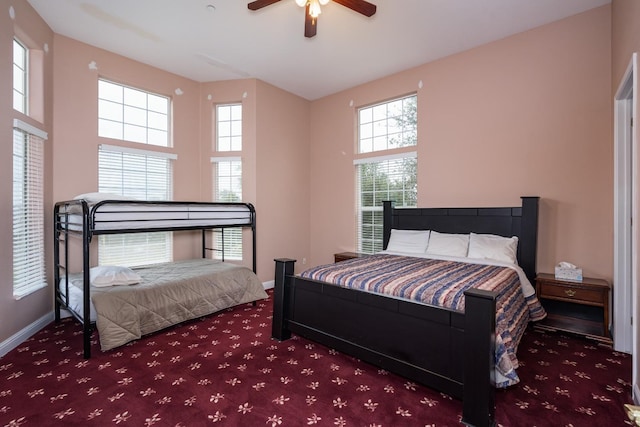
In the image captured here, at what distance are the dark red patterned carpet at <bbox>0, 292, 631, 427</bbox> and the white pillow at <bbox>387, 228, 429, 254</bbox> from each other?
54.3 inches

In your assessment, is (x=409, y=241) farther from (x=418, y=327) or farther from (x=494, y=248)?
(x=418, y=327)

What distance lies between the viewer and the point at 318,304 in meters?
2.65

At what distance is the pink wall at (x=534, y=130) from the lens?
3027 millimetres

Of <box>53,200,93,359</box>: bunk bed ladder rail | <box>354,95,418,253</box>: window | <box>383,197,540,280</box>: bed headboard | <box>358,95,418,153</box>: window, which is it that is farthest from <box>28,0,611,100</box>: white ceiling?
<box>53,200,93,359</box>: bunk bed ladder rail

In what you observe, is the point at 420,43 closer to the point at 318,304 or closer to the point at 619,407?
the point at 318,304

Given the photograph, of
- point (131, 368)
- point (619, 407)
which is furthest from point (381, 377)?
point (131, 368)

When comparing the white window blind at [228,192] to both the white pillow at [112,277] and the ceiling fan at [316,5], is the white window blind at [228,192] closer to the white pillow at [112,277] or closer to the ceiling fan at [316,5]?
the white pillow at [112,277]

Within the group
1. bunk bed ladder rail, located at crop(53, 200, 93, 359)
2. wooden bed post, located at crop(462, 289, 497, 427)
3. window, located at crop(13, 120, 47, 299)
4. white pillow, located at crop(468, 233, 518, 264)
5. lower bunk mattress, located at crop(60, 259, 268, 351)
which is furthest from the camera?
white pillow, located at crop(468, 233, 518, 264)

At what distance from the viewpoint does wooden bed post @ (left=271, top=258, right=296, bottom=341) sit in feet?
9.50

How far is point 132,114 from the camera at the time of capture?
4.20 meters

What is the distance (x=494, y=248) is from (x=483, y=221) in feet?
1.53

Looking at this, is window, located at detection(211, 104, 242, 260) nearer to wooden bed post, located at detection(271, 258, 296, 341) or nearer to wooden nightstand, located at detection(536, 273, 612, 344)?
wooden bed post, located at detection(271, 258, 296, 341)

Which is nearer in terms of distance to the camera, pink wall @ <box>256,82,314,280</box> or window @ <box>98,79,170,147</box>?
window @ <box>98,79,170,147</box>

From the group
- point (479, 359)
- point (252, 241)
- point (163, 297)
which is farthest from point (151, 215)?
point (479, 359)
